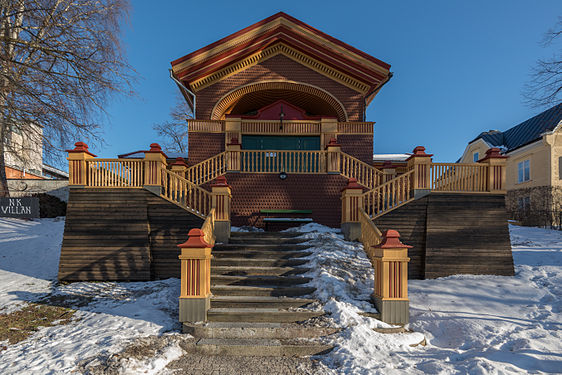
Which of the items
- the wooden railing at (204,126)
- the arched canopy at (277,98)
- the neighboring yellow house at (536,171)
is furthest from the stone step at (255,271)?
the neighboring yellow house at (536,171)

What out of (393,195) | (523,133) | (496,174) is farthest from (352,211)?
(523,133)

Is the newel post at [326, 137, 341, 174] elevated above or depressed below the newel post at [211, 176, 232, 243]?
above

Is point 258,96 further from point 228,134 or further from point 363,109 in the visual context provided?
point 363,109

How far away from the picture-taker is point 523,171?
20.8 meters

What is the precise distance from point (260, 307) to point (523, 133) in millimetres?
25540

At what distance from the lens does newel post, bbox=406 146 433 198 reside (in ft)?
28.2

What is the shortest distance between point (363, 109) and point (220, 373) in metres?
11.6

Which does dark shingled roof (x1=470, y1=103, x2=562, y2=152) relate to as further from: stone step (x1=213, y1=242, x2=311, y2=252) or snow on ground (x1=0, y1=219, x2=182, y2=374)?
snow on ground (x1=0, y1=219, x2=182, y2=374)

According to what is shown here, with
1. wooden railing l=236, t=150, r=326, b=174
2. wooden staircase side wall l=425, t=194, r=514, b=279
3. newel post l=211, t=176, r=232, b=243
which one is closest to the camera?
newel post l=211, t=176, r=232, b=243

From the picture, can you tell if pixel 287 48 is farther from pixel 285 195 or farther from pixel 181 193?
pixel 181 193

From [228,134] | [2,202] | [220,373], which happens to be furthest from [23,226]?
[220,373]

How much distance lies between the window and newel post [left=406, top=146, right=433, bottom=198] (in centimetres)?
1693

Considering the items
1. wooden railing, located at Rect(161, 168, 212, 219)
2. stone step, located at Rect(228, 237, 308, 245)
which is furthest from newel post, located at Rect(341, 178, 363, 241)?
wooden railing, located at Rect(161, 168, 212, 219)

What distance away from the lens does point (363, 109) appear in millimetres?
13102
